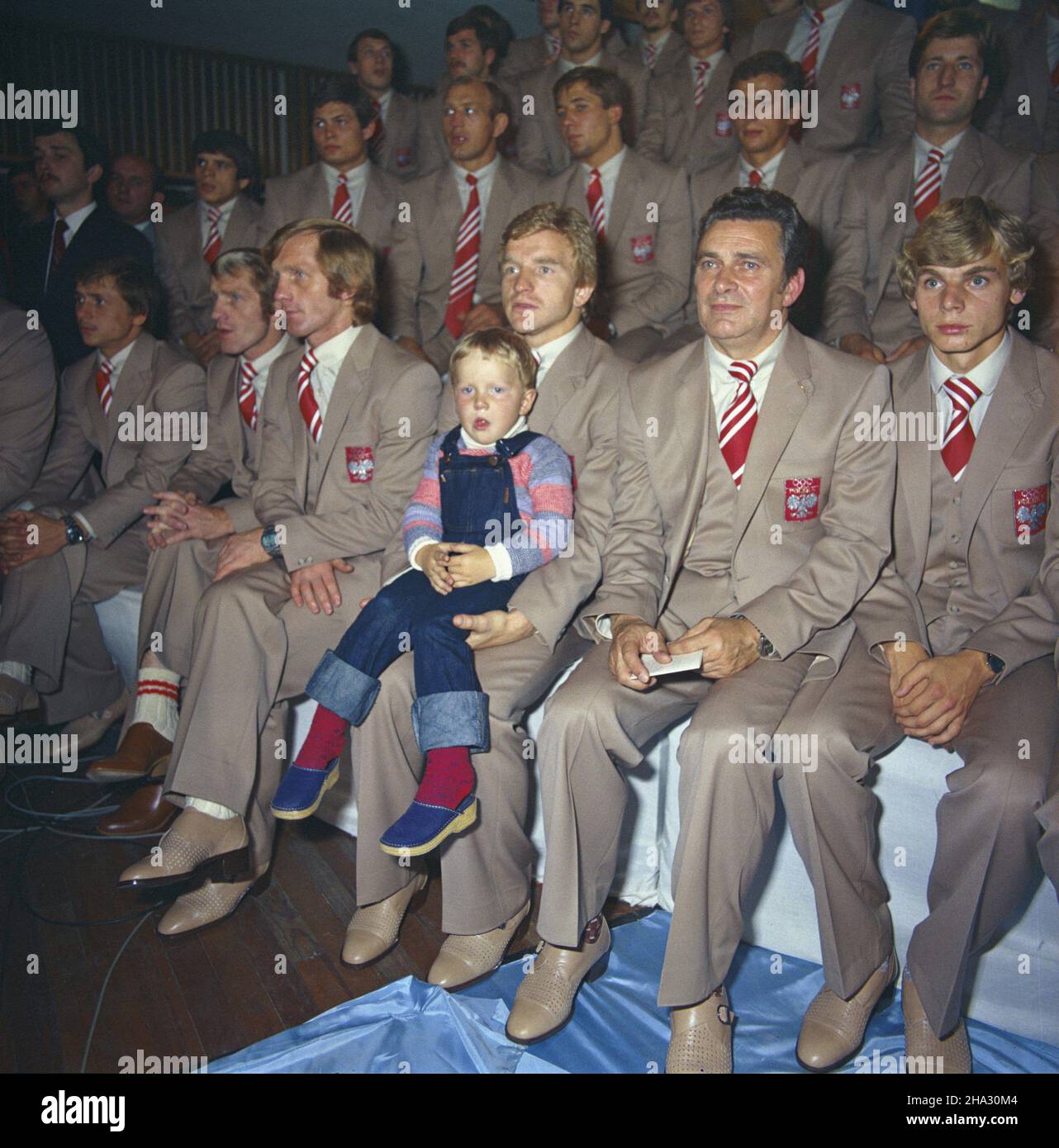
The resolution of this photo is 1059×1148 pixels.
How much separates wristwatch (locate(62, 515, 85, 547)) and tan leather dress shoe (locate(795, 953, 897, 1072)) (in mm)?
2425

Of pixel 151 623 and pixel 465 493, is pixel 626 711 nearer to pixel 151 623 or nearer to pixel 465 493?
pixel 465 493

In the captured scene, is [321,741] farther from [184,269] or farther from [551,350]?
[184,269]

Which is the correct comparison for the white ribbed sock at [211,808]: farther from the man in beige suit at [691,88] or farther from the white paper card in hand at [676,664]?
the man in beige suit at [691,88]

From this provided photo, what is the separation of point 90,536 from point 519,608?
1640 millimetres

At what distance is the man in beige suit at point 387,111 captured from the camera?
167 inches

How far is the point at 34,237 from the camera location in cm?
402

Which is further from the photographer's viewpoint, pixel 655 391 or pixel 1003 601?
pixel 655 391

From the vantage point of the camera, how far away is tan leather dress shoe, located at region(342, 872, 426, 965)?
1.97 m

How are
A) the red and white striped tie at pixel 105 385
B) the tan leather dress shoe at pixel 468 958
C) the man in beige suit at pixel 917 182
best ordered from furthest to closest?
the red and white striped tie at pixel 105 385 → the man in beige suit at pixel 917 182 → the tan leather dress shoe at pixel 468 958

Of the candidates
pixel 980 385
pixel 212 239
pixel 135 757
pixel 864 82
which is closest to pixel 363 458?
pixel 135 757

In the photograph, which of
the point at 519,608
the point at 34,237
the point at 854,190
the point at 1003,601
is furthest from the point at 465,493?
the point at 34,237

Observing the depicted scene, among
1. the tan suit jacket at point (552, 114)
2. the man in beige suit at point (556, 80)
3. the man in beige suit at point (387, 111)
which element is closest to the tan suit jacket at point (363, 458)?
the man in beige suit at point (556, 80)

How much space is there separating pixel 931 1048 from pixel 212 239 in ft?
12.6
